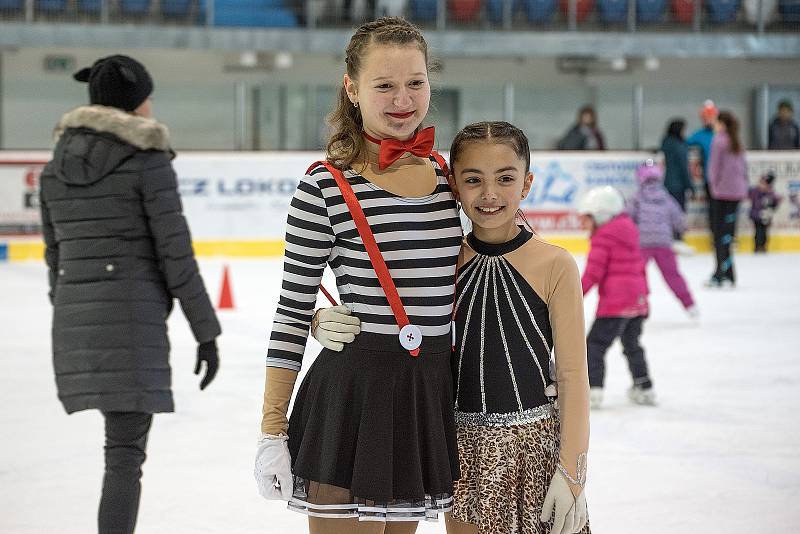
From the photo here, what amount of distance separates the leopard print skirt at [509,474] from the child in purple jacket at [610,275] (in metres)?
3.11

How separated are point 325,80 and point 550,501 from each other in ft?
45.0

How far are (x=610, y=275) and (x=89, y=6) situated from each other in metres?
11.1

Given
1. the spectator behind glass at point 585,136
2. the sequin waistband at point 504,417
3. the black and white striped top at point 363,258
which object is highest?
the spectator behind glass at point 585,136

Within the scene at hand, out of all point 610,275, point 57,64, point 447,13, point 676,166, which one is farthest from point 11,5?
point 610,275

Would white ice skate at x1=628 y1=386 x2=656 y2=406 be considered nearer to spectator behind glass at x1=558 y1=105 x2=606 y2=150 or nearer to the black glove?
the black glove

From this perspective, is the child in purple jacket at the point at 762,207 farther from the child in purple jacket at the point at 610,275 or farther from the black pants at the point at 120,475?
the black pants at the point at 120,475

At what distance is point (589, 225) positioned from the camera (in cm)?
539

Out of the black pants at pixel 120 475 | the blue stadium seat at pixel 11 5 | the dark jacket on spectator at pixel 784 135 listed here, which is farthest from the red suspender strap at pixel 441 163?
the blue stadium seat at pixel 11 5

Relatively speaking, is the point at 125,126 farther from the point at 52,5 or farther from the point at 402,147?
the point at 52,5

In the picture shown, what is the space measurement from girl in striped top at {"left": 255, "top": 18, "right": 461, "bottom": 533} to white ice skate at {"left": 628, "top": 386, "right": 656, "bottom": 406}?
3.49 metres

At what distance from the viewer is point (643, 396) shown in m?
5.54

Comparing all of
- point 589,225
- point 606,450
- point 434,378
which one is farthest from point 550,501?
point 589,225

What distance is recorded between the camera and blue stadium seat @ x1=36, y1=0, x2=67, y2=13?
579 inches

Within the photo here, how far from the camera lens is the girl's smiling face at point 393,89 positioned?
2.17 meters
